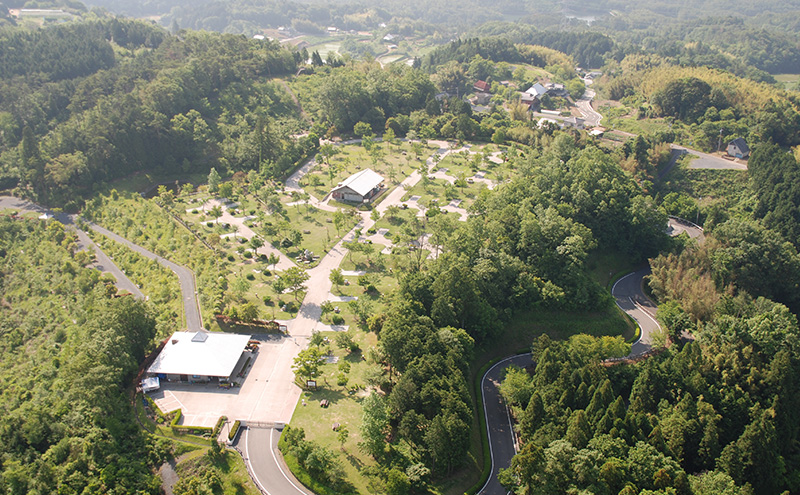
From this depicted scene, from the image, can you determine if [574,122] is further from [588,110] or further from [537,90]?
[537,90]

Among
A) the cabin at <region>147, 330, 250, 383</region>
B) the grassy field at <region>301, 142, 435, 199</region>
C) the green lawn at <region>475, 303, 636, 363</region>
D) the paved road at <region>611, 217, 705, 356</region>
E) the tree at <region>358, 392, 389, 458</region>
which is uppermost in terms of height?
the tree at <region>358, 392, 389, 458</region>

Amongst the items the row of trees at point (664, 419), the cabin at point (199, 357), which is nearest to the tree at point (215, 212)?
the cabin at point (199, 357)

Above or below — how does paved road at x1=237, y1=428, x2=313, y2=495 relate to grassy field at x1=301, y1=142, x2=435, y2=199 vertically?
above

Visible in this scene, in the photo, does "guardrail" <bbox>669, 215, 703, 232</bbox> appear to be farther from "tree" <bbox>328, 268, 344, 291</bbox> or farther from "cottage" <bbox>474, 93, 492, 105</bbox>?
"cottage" <bbox>474, 93, 492, 105</bbox>

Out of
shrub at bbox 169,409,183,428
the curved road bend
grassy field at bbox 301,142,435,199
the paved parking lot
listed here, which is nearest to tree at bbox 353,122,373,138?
grassy field at bbox 301,142,435,199

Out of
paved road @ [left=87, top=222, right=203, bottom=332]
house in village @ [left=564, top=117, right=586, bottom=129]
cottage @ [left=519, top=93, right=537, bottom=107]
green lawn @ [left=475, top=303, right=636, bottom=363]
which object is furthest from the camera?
cottage @ [left=519, top=93, right=537, bottom=107]

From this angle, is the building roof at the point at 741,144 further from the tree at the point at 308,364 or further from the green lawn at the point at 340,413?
the tree at the point at 308,364

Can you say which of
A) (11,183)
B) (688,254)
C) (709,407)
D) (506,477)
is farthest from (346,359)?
(11,183)
